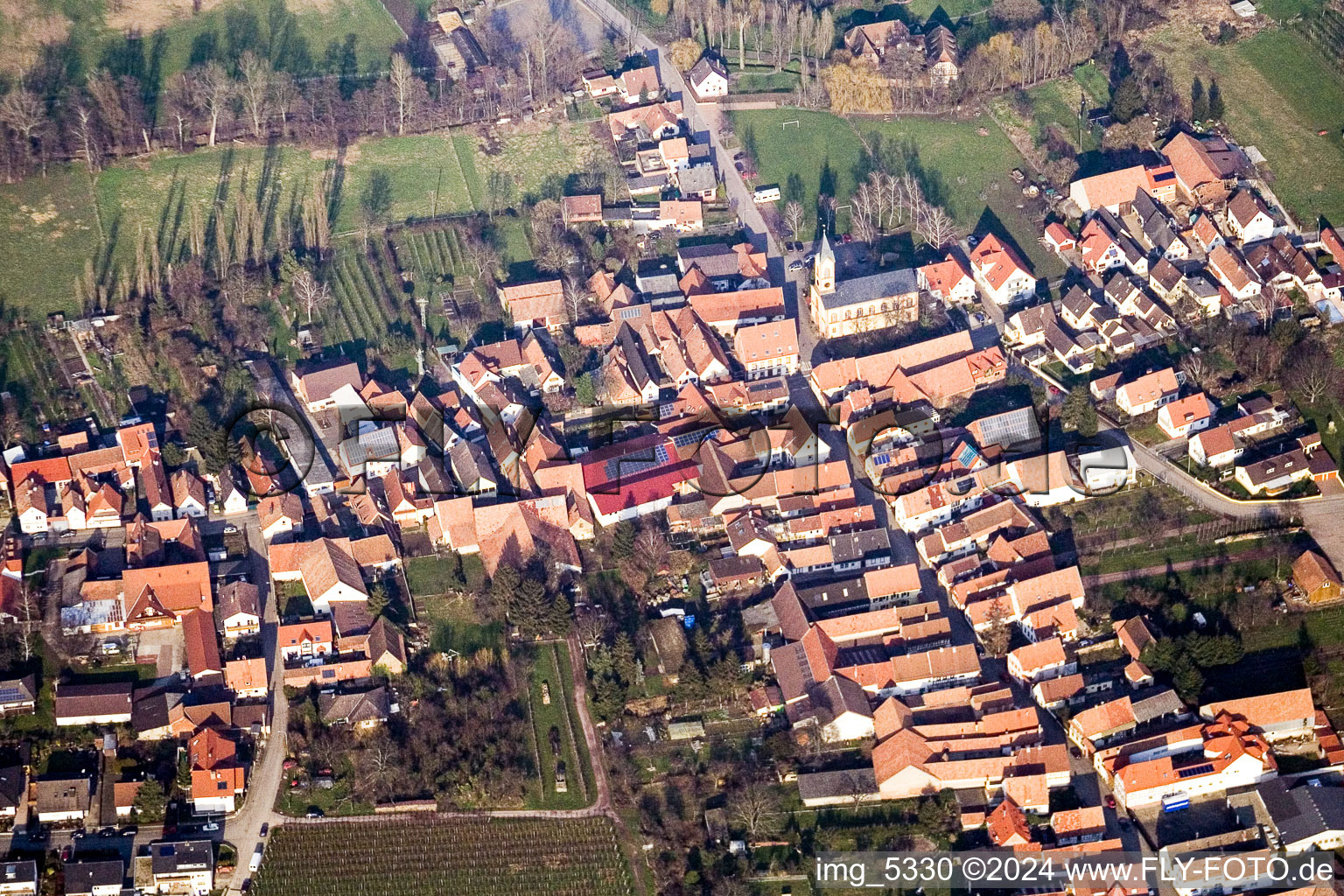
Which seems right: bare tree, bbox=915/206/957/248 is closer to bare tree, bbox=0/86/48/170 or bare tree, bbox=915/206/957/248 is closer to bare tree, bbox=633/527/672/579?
bare tree, bbox=633/527/672/579

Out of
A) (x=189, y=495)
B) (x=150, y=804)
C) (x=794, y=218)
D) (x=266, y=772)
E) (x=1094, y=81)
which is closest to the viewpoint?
(x=150, y=804)

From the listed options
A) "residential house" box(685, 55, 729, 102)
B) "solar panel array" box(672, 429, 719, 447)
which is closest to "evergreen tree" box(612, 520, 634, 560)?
"solar panel array" box(672, 429, 719, 447)

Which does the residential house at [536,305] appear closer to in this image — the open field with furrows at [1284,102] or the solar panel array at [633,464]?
the solar panel array at [633,464]

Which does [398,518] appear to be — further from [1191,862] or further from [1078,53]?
[1078,53]

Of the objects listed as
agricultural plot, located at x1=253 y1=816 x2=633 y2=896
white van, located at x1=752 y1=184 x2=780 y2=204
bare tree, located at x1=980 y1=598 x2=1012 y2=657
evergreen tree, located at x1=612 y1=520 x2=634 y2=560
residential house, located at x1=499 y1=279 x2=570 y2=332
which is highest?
white van, located at x1=752 y1=184 x2=780 y2=204

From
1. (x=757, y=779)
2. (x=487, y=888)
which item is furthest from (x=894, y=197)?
(x=487, y=888)

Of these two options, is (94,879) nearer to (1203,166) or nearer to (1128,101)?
(1203,166)

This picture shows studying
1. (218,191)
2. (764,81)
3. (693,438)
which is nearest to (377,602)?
(693,438)
